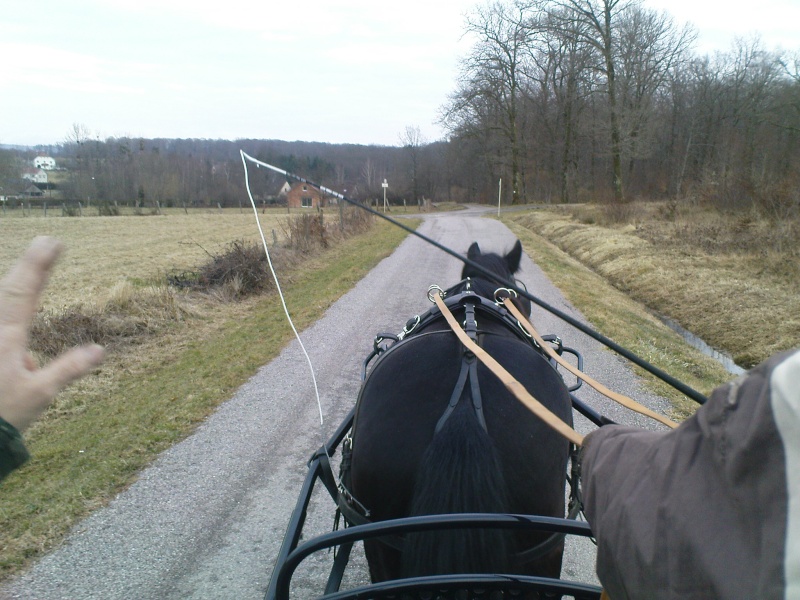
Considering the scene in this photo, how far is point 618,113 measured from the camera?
102ft

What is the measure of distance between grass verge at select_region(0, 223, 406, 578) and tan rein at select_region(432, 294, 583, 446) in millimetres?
2966

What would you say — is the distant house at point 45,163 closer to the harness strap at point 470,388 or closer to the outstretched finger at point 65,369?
the harness strap at point 470,388

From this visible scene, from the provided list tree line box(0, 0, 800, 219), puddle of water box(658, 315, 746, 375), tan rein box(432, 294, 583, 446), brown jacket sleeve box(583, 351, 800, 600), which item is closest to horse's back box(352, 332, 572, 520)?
tan rein box(432, 294, 583, 446)

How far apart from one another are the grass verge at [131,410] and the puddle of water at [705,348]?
695cm

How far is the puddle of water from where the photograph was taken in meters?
9.05

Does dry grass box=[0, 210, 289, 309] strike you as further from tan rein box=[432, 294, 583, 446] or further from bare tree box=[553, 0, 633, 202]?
bare tree box=[553, 0, 633, 202]

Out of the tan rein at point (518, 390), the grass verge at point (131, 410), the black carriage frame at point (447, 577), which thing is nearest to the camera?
the tan rein at point (518, 390)

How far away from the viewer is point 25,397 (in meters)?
0.93

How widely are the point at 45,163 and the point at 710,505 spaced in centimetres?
3785

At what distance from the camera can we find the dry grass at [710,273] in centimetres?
1004

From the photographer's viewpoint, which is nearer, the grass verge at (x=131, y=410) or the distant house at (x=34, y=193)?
the grass verge at (x=131, y=410)

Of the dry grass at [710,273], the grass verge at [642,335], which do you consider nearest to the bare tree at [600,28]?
the dry grass at [710,273]

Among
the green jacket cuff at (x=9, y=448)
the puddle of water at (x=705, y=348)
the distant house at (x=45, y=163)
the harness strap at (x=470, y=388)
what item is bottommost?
the puddle of water at (x=705, y=348)

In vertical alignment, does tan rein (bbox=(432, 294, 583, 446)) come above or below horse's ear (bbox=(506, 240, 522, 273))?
below
